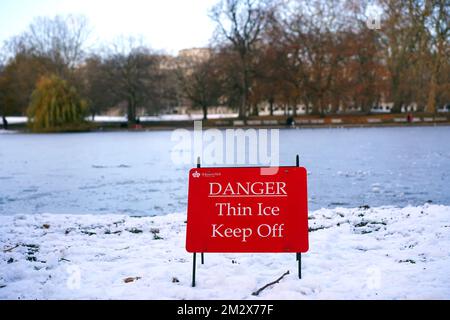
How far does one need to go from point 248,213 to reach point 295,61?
5431 centimetres

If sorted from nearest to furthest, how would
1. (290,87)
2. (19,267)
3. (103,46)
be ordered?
(19,267) → (290,87) → (103,46)

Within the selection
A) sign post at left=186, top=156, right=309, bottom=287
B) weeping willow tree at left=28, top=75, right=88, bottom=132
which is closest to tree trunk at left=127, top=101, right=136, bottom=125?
weeping willow tree at left=28, top=75, right=88, bottom=132

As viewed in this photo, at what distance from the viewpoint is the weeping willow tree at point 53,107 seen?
49.2 meters

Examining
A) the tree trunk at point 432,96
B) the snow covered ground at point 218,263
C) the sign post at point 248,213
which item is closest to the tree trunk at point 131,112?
the tree trunk at point 432,96

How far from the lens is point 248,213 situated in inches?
196

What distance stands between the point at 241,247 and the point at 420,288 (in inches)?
67.9

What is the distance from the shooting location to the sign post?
4.96 meters

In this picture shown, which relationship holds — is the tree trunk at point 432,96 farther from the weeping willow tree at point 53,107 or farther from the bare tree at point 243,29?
the weeping willow tree at point 53,107

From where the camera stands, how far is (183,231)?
7477 millimetres

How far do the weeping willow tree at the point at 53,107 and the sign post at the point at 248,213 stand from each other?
1864 inches

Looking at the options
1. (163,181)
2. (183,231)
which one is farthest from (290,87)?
(183,231)

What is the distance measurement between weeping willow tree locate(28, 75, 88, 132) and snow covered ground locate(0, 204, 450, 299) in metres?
43.9

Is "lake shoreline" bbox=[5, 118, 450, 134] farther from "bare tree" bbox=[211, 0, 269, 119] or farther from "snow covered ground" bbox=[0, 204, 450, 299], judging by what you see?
"snow covered ground" bbox=[0, 204, 450, 299]
